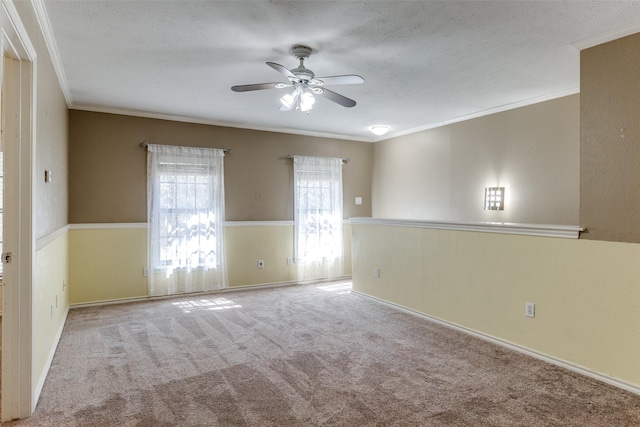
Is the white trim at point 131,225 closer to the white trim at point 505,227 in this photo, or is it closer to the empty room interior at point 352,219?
the empty room interior at point 352,219

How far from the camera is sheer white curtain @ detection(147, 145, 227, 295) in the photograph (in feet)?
17.0

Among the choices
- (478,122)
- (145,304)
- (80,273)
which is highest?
(478,122)

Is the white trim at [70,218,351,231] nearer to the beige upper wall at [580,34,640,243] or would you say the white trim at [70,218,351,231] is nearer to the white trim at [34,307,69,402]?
the white trim at [34,307,69,402]

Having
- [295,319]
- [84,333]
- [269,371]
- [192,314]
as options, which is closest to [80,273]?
[84,333]

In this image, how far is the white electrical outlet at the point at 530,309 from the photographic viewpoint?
126 inches

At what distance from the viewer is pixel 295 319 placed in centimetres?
423

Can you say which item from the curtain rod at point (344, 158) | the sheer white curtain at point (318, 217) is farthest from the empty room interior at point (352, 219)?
the sheer white curtain at point (318, 217)

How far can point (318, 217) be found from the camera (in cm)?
650

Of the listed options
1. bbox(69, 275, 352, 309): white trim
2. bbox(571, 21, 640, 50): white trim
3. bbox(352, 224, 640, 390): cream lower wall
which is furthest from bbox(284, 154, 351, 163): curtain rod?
bbox(571, 21, 640, 50): white trim

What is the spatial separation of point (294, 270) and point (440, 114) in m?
3.32

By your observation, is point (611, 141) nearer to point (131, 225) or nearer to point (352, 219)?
point (352, 219)

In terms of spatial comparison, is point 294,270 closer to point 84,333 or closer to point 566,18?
point 84,333

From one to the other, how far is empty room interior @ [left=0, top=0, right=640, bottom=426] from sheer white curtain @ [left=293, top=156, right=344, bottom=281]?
0.50 m

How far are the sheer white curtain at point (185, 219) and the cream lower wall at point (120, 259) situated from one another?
6.6 inches
